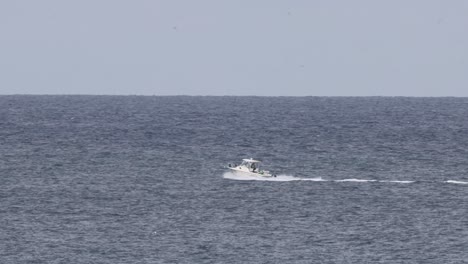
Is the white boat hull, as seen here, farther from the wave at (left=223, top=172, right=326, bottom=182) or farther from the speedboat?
the wave at (left=223, top=172, right=326, bottom=182)

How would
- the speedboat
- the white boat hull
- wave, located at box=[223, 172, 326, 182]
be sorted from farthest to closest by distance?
the speedboat < the white boat hull < wave, located at box=[223, 172, 326, 182]

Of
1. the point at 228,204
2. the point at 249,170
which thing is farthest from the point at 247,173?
the point at 228,204

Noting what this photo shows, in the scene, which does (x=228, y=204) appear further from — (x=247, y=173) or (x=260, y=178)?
(x=247, y=173)

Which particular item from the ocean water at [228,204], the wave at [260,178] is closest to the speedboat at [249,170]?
the wave at [260,178]

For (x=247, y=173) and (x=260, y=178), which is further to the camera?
(x=247, y=173)

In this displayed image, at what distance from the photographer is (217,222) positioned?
90.8 metres

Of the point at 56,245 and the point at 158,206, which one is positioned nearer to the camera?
the point at 56,245

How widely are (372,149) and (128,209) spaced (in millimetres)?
64626

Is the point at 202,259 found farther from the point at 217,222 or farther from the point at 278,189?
the point at 278,189

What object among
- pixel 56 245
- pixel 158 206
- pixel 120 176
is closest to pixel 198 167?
pixel 120 176

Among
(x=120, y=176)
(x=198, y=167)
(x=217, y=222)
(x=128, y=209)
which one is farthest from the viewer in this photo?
(x=198, y=167)

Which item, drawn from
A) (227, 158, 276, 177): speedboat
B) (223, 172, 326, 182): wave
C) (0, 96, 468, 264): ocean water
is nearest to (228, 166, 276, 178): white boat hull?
(227, 158, 276, 177): speedboat

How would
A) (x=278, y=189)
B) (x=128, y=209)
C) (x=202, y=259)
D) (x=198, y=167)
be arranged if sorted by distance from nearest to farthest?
(x=202, y=259) < (x=128, y=209) < (x=278, y=189) < (x=198, y=167)

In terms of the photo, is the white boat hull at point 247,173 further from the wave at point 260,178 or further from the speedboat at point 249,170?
the wave at point 260,178
